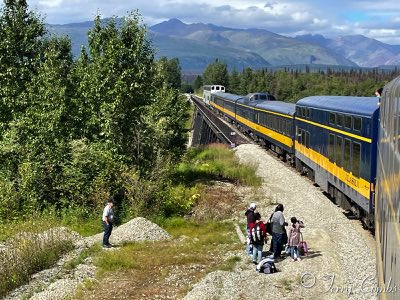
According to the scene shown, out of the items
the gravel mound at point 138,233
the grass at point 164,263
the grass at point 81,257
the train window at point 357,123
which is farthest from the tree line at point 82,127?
the train window at point 357,123

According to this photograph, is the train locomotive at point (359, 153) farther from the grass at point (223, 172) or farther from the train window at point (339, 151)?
the grass at point (223, 172)

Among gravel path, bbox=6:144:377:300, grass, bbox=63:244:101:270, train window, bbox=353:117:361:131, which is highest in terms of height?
train window, bbox=353:117:361:131

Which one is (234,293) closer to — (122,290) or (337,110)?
(122,290)

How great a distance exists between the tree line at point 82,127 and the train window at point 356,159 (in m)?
9.96

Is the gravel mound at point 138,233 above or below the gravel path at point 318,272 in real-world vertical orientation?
below

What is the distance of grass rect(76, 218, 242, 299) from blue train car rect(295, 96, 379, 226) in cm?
439

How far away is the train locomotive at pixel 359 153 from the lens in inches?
280

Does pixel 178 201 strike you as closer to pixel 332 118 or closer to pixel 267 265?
pixel 332 118

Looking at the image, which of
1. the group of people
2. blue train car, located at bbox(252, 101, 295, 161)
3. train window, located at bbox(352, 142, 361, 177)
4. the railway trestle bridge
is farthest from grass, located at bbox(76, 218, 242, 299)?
the railway trestle bridge

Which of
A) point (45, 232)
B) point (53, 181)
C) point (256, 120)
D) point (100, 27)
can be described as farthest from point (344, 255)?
point (256, 120)

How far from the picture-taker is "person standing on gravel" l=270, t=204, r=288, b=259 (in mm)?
14883

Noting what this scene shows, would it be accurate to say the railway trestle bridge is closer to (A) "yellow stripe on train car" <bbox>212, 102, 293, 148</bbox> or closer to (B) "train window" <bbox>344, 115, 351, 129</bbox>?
(A) "yellow stripe on train car" <bbox>212, 102, 293, 148</bbox>

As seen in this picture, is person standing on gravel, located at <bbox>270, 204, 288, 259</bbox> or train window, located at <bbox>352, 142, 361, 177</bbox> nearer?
person standing on gravel, located at <bbox>270, 204, 288, 259</bbox>

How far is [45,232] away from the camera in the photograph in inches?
738
